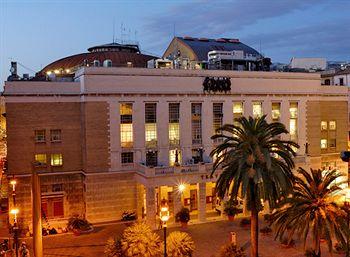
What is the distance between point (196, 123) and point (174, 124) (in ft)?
9.18

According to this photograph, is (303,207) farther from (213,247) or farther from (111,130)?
(111,130)

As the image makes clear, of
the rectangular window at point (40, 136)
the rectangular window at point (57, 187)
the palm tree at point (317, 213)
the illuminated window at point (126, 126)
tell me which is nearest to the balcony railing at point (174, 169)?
the illuminated window at point (126, 126)

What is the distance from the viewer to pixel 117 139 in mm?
47375

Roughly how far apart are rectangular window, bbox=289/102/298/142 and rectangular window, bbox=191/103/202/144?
42.7 ft

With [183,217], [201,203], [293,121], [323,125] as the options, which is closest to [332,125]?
[323,125]

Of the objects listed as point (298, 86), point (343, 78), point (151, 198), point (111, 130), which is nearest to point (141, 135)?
point (111, 130)

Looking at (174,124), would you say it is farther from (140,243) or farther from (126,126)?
(140,243)

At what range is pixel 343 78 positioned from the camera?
76.7m

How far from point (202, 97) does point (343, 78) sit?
37619 mm

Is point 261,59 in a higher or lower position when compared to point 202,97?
higher

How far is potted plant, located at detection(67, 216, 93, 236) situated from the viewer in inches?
1648

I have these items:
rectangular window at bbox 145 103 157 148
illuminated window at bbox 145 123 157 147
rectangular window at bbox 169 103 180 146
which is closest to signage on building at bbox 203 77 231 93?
rectangular window at bbox 169 103 180 146

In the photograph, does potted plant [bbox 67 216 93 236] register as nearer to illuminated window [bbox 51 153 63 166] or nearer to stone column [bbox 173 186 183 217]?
illuminated window [bbox 51 153 63 166]

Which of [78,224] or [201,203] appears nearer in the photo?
[78,224]
